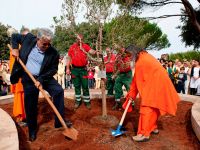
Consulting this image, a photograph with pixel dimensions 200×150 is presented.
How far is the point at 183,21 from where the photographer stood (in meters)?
21.0

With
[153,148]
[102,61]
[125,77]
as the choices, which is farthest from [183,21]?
[153,148]

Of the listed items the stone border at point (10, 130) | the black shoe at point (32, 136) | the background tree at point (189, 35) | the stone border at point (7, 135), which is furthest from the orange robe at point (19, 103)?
the background tree at point (189, 35)

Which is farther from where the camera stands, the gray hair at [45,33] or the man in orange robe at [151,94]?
the man in orange robe at [151,94]

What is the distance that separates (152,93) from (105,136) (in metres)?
1.03

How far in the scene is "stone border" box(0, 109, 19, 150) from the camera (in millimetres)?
4686

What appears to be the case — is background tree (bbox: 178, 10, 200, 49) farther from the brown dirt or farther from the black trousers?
the black trousers

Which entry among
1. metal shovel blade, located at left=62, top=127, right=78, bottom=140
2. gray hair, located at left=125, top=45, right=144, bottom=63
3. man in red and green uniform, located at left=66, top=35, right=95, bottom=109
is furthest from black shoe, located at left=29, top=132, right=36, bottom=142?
man in red and green uniform, located at left=66, top=35, right=95, bottom=109

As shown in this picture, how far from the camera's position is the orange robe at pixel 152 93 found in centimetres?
575

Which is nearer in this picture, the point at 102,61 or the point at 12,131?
the point at 12,131

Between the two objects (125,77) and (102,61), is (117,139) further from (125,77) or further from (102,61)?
(125,77)

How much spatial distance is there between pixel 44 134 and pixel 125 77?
319 cm

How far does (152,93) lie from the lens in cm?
575

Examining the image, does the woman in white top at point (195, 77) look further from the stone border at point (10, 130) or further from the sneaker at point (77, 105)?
the sneaker at point (77, 105)

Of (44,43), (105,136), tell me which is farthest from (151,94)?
(44,43)
